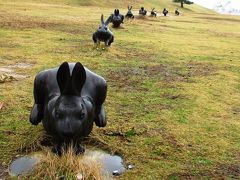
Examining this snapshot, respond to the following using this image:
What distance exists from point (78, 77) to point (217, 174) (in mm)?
2531

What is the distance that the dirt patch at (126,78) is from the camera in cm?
1144

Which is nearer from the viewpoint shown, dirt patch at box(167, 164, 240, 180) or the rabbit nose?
the rabbit nose

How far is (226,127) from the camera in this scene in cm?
863

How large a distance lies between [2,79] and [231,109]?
5708mm

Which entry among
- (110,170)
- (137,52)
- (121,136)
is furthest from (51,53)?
(110,170)

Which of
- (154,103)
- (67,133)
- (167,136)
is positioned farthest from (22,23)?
(67,133)

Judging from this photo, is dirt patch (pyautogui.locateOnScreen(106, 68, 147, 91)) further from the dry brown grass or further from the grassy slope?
the dry brown grass

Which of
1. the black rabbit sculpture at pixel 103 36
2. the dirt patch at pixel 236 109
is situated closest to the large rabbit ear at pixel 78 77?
the dirt patch at pixel 236 109

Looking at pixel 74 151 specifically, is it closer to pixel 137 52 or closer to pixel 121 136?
pixel 121 136

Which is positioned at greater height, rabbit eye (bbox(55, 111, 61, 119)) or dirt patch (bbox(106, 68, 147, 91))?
rabbit eye (bbox(55, 111, 61, 119))

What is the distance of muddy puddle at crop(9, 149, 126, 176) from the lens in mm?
6074

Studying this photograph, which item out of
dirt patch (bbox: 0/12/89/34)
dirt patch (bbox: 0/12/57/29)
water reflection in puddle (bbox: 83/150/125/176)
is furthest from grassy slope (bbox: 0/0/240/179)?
dirt patch (bbox: 0/12/57/29)

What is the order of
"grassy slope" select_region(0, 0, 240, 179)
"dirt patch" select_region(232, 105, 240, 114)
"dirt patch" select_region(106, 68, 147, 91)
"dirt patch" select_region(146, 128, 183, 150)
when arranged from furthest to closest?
"dirt patch" select_region(106, 68, 147, 91)
"dirt patch" select_region(232, 105, 240, 114)
"dirt patch" select_region(146, 128, 183, 150)
"grassy slope" select_region(0, 0, 240, 179)

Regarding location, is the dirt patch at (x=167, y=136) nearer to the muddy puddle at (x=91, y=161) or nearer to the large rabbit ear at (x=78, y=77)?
the muddy puddle at (x=91, y=161)
